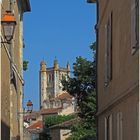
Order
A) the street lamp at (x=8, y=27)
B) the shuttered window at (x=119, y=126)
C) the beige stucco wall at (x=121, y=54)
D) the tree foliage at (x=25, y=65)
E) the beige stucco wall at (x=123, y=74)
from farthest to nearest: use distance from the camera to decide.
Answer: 1. the tree foliage at (x=25, y=65)
2. the shuttered window at (x=119, y=126)
3. the beige stucco wall at (x=121, y=54)
4. the beige stucco wall at (x=123, y=74)
5. the street lamp at (x=8, y=27)

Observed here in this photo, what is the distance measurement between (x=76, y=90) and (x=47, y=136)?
62810mm

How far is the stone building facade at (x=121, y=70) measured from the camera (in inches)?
504

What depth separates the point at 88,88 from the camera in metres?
40.9

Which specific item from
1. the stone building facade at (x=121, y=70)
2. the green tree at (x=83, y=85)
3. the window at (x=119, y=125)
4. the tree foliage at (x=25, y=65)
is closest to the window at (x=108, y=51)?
the stone building facade at (x=121, y=70)

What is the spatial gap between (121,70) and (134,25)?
229cm

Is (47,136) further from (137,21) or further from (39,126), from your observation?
(137,21)

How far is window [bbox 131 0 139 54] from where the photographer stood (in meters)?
12.6

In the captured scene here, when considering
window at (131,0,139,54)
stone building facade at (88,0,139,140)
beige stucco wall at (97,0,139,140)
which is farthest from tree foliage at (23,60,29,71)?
window at (131,0,139,54)

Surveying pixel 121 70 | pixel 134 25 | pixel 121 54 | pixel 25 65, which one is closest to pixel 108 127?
pixel 121 70

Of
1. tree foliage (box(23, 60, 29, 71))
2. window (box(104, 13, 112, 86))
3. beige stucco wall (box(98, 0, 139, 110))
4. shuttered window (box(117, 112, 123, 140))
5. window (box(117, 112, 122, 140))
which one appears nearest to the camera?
beige stucco wall (box(98, 0, 139, 110))

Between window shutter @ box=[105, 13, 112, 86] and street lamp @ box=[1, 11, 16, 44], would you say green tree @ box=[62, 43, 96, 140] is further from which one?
street lamp @ box=[1, 11, 16, 44]

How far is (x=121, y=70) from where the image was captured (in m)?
15.0

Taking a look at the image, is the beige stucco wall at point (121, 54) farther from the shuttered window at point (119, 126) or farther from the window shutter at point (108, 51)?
the shuttered window at point (119, 126)

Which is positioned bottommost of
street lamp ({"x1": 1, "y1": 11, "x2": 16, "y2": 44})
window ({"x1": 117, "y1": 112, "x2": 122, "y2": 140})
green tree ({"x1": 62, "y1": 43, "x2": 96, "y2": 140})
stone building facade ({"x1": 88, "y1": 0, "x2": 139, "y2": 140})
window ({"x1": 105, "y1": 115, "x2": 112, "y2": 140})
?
green tree ({"x1": 62, "y1": 43, "x2": 96, "y2": 140})
